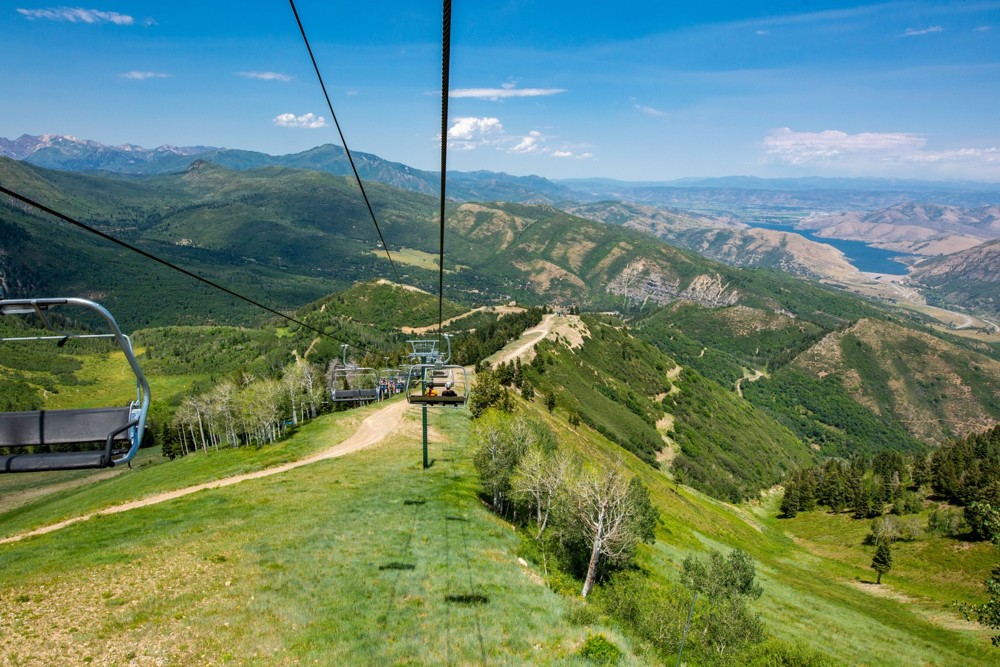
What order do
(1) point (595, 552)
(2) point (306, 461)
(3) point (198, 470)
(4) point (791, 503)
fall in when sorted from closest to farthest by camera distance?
(1) point (595, 552) < (2) point (306, 461) < (3) point (198, 470) < (4) point (791, 503)

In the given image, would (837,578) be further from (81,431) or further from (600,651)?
(81,431)

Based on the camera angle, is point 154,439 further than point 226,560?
Yes

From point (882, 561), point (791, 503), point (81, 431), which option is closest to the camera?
point (81, 431)

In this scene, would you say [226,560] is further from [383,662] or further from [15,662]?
[383,662]

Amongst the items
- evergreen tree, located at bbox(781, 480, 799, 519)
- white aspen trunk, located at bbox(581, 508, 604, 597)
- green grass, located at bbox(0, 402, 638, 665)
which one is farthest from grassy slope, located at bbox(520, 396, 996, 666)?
green grass, located at bbox(0, 402, 638, 665)

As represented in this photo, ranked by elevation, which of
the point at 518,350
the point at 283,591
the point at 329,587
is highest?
the point at 283,591

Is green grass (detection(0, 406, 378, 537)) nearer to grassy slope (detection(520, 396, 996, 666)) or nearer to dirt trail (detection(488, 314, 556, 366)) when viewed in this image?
grassy slope (detection(520, 396, 996, 666))

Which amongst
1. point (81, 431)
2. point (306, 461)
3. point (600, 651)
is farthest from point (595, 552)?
point (306, 461)

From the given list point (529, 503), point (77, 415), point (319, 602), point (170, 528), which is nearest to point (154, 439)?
point (170, 528)
